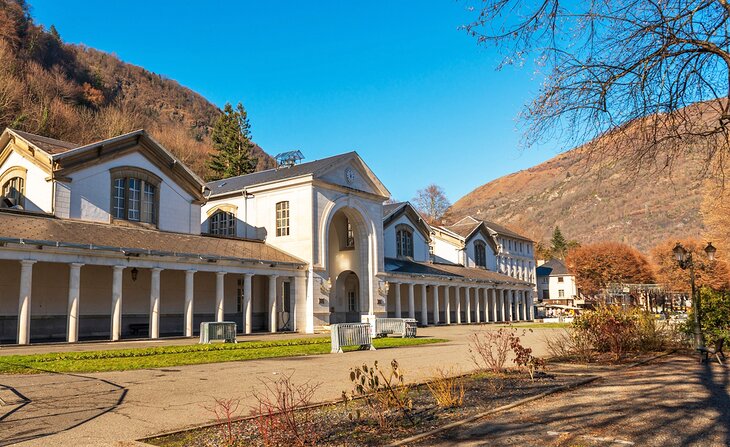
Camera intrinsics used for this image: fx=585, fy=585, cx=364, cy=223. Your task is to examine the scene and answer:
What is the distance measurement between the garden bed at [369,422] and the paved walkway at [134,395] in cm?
65

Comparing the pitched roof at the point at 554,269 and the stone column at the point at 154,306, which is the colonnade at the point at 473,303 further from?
the pitched roof at the point at 554,269

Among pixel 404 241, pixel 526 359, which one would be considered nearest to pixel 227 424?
pixel 526 359

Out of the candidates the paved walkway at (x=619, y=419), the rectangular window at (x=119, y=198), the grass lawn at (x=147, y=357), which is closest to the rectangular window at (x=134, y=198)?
the rectangular window at (x=119, y=198)

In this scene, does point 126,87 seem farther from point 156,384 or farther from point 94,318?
point 156,384

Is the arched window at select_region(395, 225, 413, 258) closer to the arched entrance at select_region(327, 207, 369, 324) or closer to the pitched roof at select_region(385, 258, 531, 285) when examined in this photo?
the pitched roof at select_region(385, 258, 531, 285)

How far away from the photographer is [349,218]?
4212 centimetres

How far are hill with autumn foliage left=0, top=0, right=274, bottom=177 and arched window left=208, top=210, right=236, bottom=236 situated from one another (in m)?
22.5

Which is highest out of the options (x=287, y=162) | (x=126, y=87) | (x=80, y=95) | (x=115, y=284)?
(x=126, y=87)

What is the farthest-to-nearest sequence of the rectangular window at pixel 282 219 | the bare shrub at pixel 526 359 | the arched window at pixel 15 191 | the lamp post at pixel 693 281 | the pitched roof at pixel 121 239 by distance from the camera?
the rectangular window at pixel 282 219 → the arched window at pixel 15 191 → the pitched roof at pixel 121 239 → the lamp post at pixel 693 281 → the bare shrub at pixel 526 359

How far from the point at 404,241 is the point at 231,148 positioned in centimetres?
3529

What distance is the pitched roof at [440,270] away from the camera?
4681 centimetres

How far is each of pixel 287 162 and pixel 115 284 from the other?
23.4 m

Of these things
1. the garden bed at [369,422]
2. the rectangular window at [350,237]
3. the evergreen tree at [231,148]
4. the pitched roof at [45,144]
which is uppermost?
the evergreen tree at [231,148]

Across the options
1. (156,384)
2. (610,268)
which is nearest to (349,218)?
(156,384)
